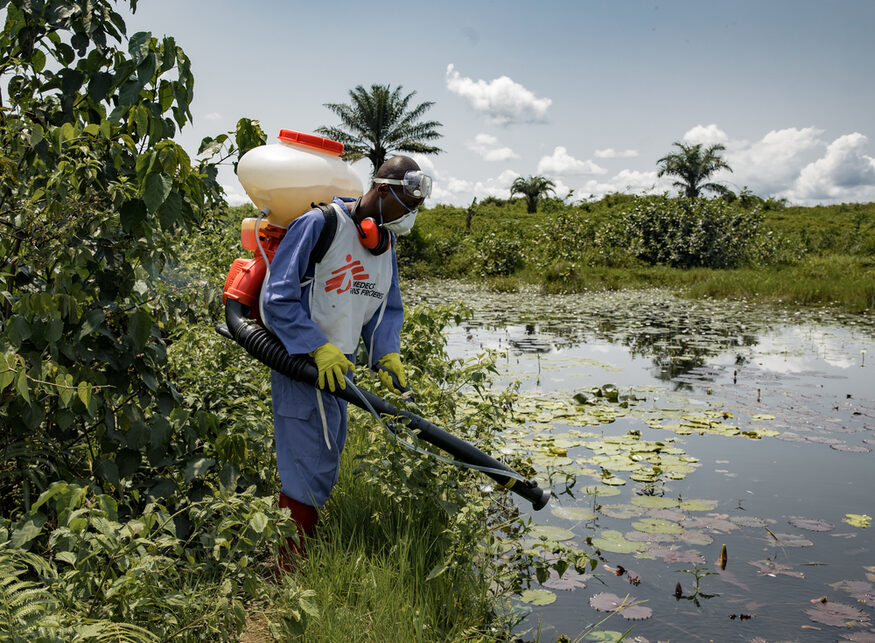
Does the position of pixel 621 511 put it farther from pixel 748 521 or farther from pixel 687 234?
pixel 687 234

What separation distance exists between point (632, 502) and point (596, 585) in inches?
42.7

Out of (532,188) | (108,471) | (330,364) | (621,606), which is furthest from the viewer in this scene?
(532,188)

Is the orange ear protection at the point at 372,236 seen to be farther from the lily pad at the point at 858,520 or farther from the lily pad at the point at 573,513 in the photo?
the lily pad at the point at 858,520

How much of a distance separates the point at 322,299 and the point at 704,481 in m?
3.27

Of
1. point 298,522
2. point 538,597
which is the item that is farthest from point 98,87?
point 538,597

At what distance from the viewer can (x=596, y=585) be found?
3248 millimetres

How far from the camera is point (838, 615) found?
297 cm

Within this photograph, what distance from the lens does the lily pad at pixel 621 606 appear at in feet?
9.76

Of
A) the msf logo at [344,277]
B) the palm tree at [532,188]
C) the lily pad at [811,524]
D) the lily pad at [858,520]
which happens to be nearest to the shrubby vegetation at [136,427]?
the msf logo at [344,277]

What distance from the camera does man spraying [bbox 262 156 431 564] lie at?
2.57 metres

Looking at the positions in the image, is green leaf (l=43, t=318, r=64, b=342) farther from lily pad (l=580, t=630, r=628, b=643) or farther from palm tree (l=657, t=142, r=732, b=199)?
palm tree (l=657, t=142, r=732, b=199)

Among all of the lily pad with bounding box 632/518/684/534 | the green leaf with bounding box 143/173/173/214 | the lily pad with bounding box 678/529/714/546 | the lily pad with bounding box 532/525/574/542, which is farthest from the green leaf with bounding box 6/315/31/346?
the lily pad with bounding box 678/529/714/546

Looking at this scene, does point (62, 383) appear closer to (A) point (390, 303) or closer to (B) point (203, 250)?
(A) point (390, 303)

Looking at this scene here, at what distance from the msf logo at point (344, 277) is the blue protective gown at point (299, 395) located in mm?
73
